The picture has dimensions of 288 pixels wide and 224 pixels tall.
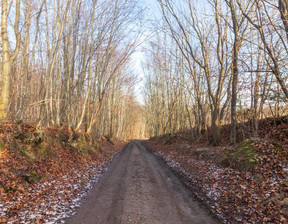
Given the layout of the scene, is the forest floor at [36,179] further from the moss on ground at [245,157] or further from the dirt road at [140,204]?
the moss on ground at [245,157]

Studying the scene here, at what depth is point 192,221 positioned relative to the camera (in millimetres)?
4965

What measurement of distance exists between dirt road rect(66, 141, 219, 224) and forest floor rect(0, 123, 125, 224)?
54 centimetres

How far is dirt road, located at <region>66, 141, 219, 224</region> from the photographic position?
5027mm

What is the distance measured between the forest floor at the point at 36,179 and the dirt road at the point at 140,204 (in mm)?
537

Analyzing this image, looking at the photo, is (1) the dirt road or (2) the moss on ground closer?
(1) the dirt road

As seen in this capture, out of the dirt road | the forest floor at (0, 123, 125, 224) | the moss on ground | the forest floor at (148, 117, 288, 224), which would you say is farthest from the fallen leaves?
the forest floor at (0, 123, 125, 224)

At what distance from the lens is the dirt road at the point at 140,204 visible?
5.03 metres

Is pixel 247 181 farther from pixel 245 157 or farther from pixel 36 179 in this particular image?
pixel 36 179

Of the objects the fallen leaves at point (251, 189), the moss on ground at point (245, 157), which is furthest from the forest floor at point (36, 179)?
the moss on ground at point (245, 157)

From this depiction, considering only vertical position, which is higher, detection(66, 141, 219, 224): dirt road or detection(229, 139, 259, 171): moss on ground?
detection(229, 139, 259, 171): moss on ground

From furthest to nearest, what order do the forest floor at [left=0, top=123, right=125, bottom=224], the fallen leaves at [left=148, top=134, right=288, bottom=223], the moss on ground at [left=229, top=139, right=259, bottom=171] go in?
the moss on ground at [left=229, top=139, right=259, bottom=171] → the forest floor at [left=0, top=123, right=125, bottom=224] → the fallen leaves at [left=148, top=134, right=288, bottom=223]

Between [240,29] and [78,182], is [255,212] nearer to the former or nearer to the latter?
[78,182]

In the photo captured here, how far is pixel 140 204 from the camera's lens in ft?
19.7

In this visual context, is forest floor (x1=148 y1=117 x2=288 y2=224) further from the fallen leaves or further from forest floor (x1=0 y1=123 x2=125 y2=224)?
forest floor (x1=0 y1=123 x2=125 y2=224)
